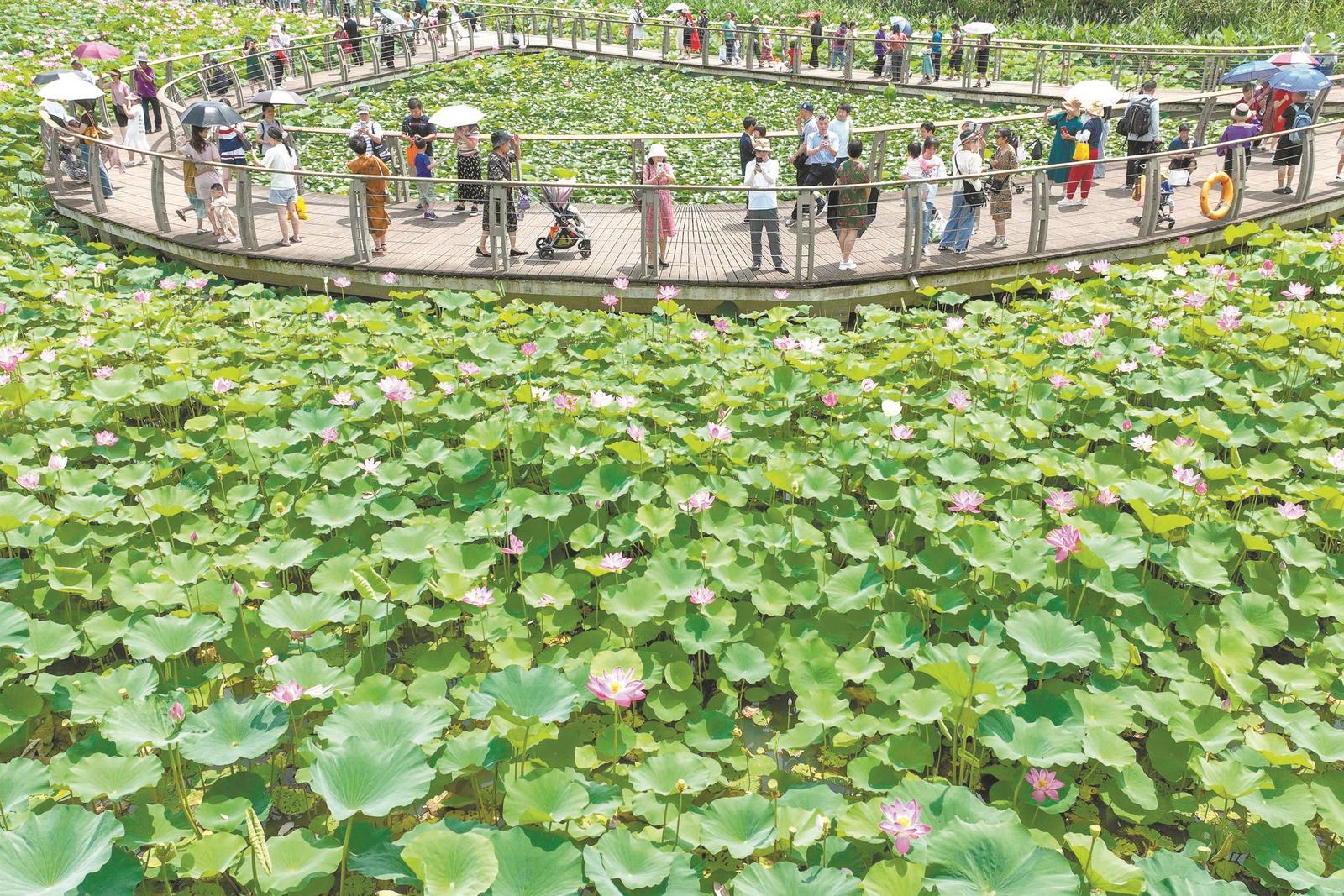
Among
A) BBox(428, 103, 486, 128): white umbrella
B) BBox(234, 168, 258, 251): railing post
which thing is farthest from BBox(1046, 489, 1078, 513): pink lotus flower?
BBox(428, 103, 486, 128): white umbrella

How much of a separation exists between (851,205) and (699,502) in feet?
14.4

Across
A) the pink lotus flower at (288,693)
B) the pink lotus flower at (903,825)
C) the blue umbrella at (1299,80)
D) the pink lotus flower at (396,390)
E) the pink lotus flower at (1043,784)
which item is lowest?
the pink lotus flower at (1043,784)

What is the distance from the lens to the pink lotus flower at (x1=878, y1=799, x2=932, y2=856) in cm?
233

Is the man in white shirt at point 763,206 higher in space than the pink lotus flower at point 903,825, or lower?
higher

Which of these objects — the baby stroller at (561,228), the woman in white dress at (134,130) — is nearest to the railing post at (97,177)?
the woman in white dress at (134,130)

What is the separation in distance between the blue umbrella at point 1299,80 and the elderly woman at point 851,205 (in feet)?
16.0

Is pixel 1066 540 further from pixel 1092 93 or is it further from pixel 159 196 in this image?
pixel 159 196

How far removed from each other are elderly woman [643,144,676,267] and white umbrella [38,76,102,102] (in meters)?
6.73

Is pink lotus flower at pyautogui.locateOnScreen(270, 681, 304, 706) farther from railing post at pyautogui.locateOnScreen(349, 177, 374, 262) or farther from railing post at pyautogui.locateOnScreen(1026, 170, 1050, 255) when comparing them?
railing post at pyautogui.locateOnScreen(1026, 170, 1050, 255)

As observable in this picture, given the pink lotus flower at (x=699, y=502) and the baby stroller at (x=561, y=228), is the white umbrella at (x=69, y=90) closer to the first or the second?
→ the baby stroller at (x=561, y=228)

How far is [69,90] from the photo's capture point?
10.7 metres

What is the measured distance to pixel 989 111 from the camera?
16578mm

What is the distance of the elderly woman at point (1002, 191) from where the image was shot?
26.3ft

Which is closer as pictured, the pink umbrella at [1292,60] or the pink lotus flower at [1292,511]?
the pink lotus flower at [1292,511]
